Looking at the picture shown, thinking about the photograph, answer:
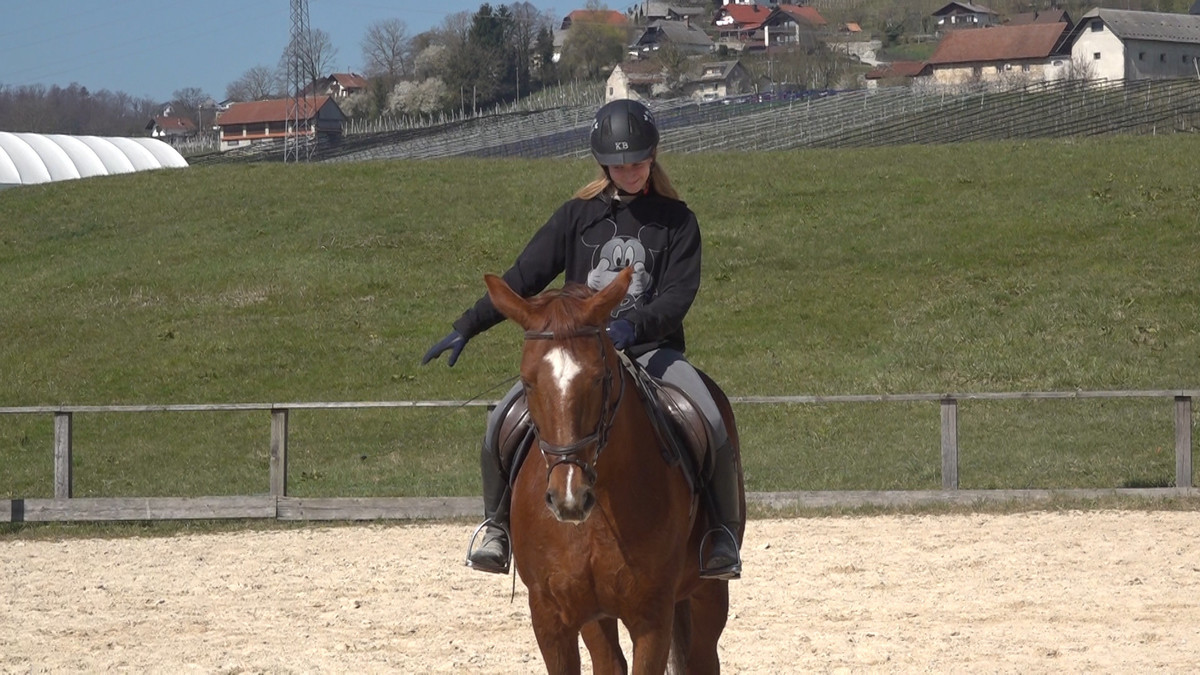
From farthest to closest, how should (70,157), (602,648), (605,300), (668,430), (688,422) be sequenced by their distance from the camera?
(70,157), (688,422), (668,430), (602,648), (605,300)

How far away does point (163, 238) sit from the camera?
32.3m

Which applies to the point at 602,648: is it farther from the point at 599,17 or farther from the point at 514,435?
the point at 599,17

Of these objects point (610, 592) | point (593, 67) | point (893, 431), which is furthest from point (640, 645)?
point (593, 67)

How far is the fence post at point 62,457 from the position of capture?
1383cm

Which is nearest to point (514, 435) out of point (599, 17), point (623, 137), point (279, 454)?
point (623, 137)

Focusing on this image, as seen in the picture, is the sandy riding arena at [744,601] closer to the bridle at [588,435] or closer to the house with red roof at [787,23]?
the bridle at [588,435]

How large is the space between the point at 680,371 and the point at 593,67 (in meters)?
106

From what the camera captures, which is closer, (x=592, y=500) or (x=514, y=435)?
(x=592, y=500)

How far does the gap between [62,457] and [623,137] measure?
10.5 metres

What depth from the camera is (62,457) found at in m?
13.9

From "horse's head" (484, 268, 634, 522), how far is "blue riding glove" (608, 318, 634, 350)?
1.08 feet

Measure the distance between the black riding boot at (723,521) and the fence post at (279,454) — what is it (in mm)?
9301

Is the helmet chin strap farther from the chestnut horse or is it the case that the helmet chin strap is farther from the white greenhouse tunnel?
the white greenhouse tunnel

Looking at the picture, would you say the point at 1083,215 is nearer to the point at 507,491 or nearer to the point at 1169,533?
the point at 1169,533
